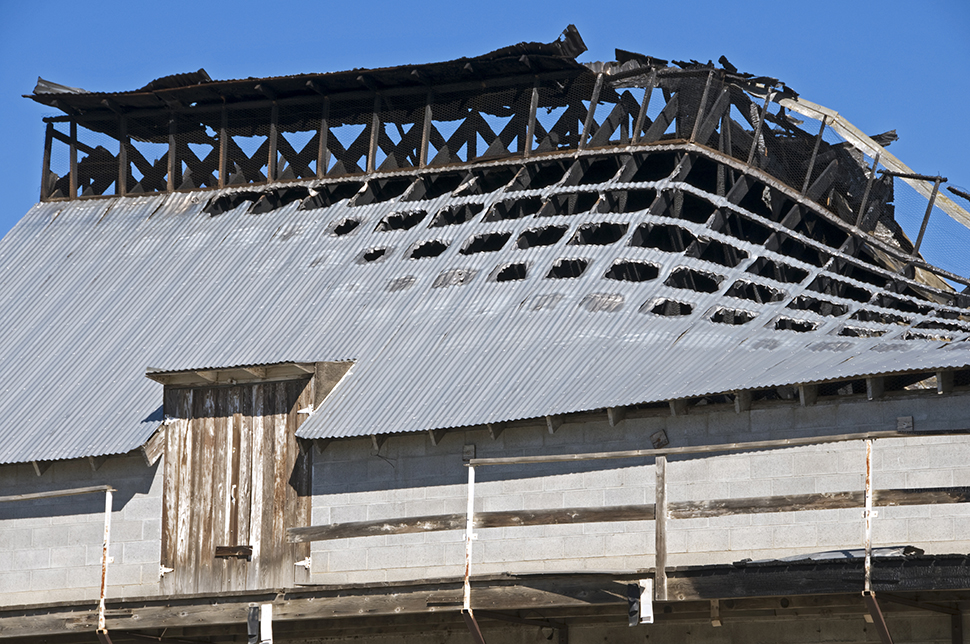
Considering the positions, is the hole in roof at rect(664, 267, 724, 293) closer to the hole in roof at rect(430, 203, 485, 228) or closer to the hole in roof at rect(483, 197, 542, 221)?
the hole in roof at rect(483, 197, 542, 221)

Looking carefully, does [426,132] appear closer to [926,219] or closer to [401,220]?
Answer: [401,220]

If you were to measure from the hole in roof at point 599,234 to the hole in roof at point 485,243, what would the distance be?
1364 millimetres

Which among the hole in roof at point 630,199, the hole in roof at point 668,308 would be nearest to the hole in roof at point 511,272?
the hole in roof at point 630,199

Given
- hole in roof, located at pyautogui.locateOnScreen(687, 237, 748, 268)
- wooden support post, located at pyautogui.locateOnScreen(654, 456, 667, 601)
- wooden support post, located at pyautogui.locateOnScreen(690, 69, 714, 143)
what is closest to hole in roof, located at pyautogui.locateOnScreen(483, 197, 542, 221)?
wooden support post, located at pyautogui.locateOnScreen(690, 69, 714, 143)

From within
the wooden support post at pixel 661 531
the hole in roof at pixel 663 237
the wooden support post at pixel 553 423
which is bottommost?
the wooden support post at pixel 661 531

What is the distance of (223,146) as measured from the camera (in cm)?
3089

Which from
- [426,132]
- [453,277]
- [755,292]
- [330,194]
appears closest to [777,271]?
[755,292]

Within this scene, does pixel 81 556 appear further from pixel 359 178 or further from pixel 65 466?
pixel 359 178

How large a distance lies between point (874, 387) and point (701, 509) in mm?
4172

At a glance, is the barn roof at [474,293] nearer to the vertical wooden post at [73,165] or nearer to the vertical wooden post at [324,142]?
the vertical wooden post at [324,142]

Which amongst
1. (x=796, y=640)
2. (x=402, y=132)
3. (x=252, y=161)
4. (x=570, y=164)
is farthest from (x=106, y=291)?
(x=796, y=640)

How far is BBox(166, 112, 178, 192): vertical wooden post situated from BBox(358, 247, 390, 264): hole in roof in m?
6.05

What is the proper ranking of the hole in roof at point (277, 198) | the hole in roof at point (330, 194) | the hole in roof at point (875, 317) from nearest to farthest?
1. the hole in roof at point (875, 317)
2. the hole in roof at point (330, 194)
3. the hole in roof at point (277, 198)

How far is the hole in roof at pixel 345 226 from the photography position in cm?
2817
